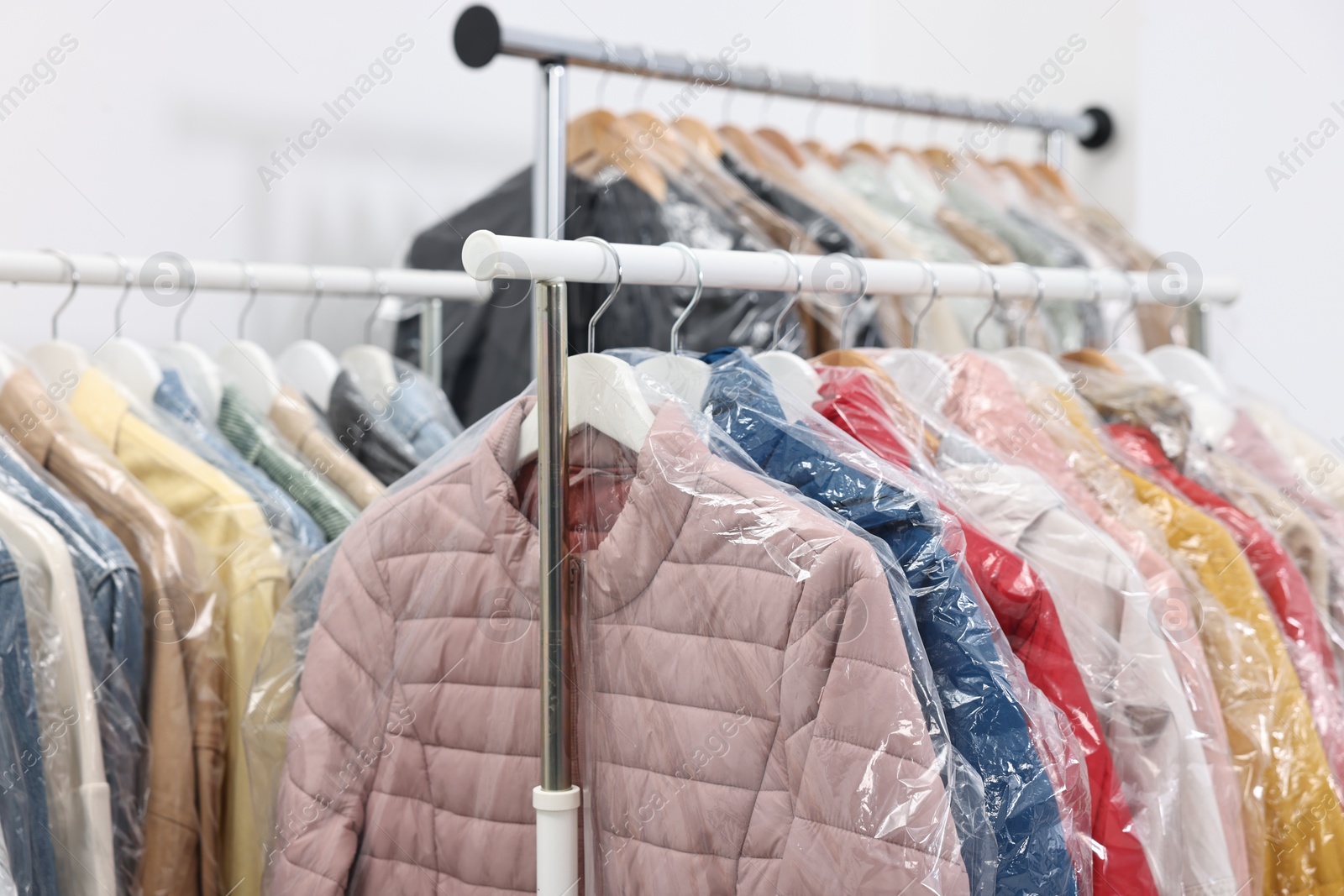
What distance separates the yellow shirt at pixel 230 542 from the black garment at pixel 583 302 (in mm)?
581

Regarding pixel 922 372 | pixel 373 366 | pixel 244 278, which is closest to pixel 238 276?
pixel 244 278

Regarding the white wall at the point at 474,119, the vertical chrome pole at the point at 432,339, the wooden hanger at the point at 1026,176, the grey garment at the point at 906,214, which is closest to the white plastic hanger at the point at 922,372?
the grey garment at the point at 906,214

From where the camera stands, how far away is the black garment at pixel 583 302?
1.75 meters

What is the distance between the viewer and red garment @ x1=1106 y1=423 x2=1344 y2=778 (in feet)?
3.90

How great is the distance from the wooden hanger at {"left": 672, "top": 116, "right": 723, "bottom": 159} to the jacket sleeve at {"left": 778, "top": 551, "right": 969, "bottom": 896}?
1.21 metres

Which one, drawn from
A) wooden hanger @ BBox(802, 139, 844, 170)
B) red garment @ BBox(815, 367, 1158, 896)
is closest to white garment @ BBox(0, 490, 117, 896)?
red garment @ BBox(815, 367, 1158, 896)

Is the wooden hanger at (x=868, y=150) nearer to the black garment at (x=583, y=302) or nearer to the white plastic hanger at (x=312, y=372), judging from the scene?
the black garment at (x=583, y=302)

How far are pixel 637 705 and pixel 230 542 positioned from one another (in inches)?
19.6

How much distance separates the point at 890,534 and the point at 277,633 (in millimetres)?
583

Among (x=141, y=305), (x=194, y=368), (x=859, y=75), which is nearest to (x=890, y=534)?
(x=194, y=368)

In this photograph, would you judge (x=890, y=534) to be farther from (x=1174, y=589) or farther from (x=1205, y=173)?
(x=1205, y=173)

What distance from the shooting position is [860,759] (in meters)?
0.88

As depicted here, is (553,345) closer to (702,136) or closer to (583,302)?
(583,302)

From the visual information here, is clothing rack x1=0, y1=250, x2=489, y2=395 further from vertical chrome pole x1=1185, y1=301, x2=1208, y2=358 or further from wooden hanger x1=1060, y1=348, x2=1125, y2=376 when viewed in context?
vertical chrome pole x1=1185, y1=301, x2=1208, y2=358
